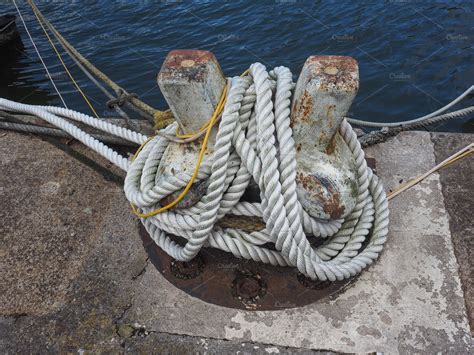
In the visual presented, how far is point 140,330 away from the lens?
1860 millimetres

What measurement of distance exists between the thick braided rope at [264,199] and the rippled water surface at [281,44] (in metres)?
2.93

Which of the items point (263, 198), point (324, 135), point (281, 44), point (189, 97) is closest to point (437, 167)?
point (324, 135)

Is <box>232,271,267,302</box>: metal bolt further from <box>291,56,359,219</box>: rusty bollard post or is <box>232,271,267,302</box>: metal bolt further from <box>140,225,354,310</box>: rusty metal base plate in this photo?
<box>291,56,359,219</box>: rusty bollard post

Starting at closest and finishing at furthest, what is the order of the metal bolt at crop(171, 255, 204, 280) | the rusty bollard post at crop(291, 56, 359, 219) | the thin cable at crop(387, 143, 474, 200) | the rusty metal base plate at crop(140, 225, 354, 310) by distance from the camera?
1. the rusty bollard post at crop(291, 56, 359, 219)
2. the rusty metal base plate at crop(140, 225, 354, 310)
3. the metal bolt at crop(171, 255, 204, 280)
4. the thin cable at crop(387, 143, 474, 200)

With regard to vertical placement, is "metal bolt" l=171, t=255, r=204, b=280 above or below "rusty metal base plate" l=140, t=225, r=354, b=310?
above

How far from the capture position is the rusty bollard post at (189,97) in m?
1.74

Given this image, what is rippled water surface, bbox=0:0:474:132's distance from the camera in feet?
16.6

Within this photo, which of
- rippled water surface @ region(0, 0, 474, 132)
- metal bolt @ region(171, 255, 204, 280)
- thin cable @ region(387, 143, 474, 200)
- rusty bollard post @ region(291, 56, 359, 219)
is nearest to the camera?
rusty bollard post @ region(291, 56, 359, 219)

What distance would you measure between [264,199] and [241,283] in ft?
1.51

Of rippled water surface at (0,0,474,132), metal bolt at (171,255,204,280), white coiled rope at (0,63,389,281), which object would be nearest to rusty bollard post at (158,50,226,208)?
white coiled rope at (0,63,389,281)

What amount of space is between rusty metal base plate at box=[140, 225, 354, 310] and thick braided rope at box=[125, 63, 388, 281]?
0.09 metres

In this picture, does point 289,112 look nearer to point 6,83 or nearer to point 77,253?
point 77,253

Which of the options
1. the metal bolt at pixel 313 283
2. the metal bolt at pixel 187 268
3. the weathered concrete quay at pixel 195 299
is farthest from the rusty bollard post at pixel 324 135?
the metal bolt at pixel 187 268

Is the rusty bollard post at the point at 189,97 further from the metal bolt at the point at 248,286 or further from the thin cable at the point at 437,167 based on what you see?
the thin cable at the point at 437,167
